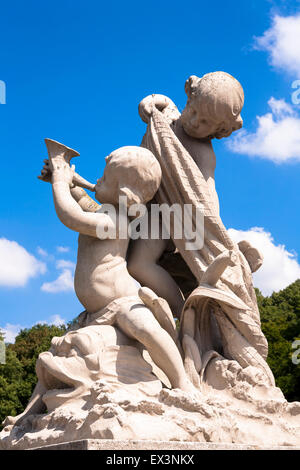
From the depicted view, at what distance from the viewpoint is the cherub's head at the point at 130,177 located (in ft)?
17.6

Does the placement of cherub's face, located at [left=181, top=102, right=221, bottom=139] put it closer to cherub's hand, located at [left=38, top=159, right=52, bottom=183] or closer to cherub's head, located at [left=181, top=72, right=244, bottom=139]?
cherub's head, located at [left=181, top=72, right=244, bottom=139]

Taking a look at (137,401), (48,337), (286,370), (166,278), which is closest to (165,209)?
(166,278)

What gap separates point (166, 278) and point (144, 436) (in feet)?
6.41

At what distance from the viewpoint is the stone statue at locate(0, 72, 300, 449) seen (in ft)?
14.5

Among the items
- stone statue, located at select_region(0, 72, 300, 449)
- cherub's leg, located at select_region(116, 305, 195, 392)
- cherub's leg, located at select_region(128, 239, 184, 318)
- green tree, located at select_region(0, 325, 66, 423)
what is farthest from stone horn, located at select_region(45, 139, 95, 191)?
green tree, located at select_region(0, 325, 66, 423)

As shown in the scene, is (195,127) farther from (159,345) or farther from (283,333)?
(283,333)

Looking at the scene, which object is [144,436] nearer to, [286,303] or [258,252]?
[258,252]

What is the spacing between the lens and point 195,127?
6.10 metres

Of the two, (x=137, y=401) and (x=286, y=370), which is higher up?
(x=286, y=370)

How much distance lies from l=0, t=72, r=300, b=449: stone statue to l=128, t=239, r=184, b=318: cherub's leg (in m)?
0.01

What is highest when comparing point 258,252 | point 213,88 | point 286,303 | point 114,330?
point 286,303

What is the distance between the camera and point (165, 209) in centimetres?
582

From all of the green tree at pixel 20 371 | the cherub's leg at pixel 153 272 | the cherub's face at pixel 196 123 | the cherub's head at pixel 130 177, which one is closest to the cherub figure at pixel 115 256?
the cherub's head at pixel 130 177

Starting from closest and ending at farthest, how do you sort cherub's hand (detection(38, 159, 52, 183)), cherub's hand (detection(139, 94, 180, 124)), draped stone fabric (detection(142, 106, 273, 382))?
draped stone fabric (detection(142, 106, 273, 382)) < cherub's hand (detection(38, 159, 52, 183)) < cherub's hand (detection(139, 94, 180, 124))
